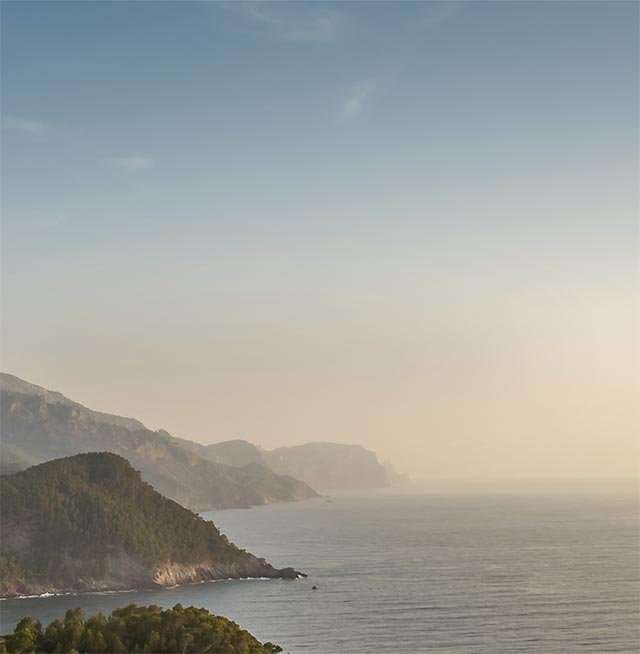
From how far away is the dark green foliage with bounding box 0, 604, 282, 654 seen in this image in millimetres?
89250

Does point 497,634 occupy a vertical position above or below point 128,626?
below

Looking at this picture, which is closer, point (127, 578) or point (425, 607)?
point (425, 607)

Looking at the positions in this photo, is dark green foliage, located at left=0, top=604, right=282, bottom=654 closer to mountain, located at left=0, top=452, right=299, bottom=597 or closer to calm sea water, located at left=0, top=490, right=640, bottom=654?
calm sea water, located at left=0, top=490, right=640, bottom=654

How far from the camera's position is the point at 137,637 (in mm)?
91812

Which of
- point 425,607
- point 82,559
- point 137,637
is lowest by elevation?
point 425,607

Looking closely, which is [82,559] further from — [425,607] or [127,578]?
[425,607]

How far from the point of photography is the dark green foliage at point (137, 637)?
8925cm

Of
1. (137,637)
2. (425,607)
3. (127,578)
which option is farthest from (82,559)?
(137,637)

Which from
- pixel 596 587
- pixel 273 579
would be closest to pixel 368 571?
pixel 273 579

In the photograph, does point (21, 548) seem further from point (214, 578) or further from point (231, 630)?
point (231, 630)

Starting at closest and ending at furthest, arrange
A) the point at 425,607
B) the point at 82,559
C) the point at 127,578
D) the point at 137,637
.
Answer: the point at 137,637 → the point at 425,607 → the point at 127,578 → the point at 82,559

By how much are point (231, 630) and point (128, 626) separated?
38.9ft

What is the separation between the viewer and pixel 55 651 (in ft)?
293

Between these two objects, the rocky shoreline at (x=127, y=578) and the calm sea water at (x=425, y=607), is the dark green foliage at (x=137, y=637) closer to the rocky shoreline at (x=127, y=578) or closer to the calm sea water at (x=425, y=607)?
the calm sea water at (x=425, y=607)
